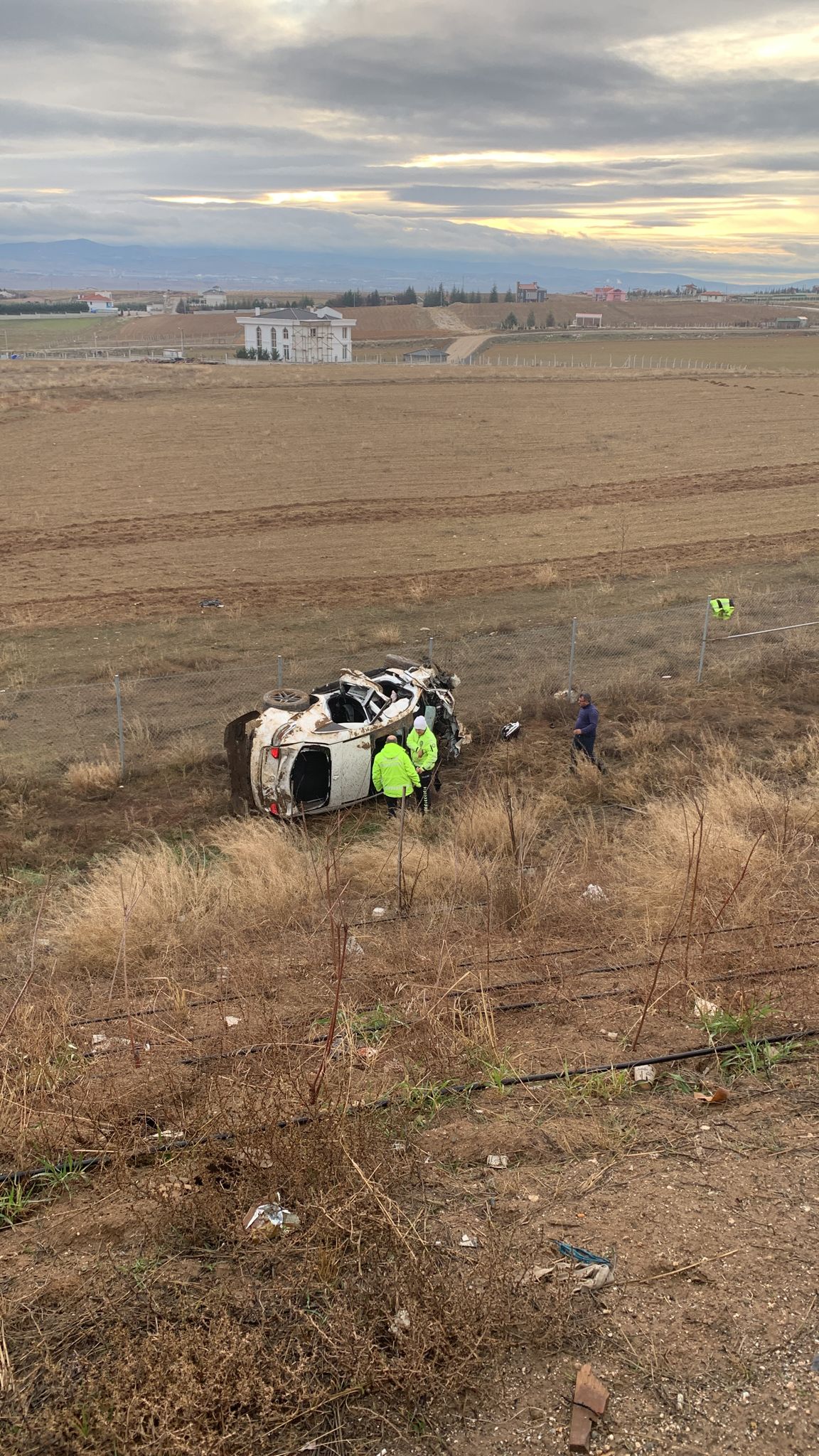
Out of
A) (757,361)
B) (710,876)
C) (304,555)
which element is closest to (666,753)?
(710,876)

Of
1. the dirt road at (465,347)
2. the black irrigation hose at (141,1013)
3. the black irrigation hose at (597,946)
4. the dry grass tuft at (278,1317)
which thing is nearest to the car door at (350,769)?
the black irrigation hose at (597,946)

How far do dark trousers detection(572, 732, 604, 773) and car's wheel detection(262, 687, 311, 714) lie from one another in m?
3.78

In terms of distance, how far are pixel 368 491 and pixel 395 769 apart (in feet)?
81.6

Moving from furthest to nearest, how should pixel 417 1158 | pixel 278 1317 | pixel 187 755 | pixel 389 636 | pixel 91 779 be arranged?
pixel 389 636 < pixel 187 755 < pixel 91 779 < pixel 417 1158 < pixel 278 1317

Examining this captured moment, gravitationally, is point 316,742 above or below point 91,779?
above

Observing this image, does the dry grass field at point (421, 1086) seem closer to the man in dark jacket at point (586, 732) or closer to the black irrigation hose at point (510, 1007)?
the black irrigation hose at point (510, 1007)

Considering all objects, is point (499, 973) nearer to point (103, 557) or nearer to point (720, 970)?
point (720, 970)

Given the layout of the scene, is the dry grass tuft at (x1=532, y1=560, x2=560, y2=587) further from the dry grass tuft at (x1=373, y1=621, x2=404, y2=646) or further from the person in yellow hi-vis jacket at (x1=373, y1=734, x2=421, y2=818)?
the person in yellow hi-vis jacket at (x1=373, y1=734, x2=421, y2=818)

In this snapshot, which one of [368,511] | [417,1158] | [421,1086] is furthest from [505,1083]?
[368,511]

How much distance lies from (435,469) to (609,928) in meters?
33.1

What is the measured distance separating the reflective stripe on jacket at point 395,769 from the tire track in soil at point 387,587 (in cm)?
1072

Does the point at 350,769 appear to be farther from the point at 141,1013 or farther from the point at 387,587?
the point at 387,587

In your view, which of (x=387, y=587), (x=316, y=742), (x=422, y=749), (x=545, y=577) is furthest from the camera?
(x=545, y=577)

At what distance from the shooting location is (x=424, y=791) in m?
12.7
